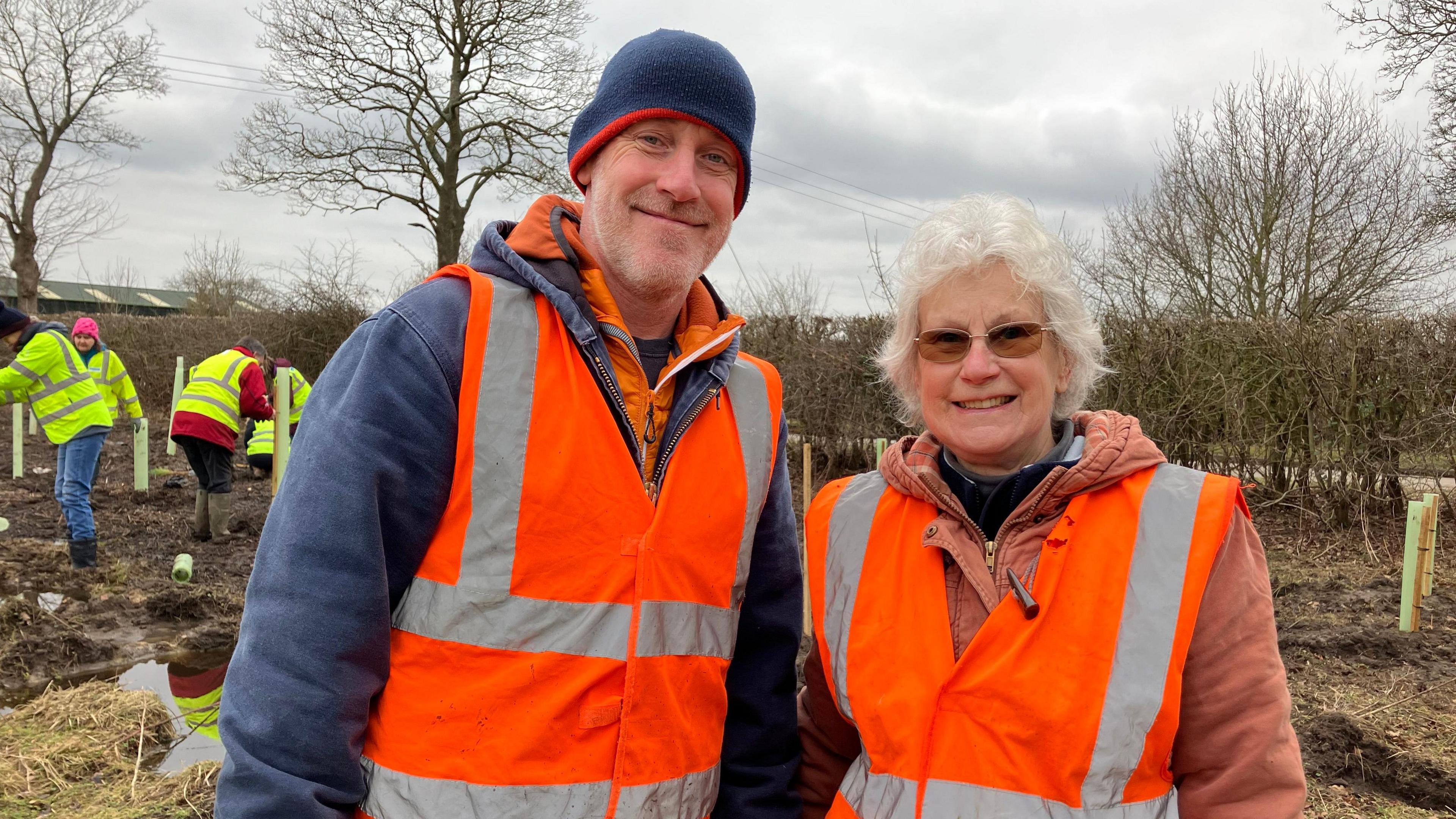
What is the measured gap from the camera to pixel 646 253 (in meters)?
1.82

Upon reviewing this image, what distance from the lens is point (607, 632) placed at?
1584 mm

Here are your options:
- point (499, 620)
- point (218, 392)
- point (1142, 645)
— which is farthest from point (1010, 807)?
point (218, 392)

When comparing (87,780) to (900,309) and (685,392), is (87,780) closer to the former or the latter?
(685,392)

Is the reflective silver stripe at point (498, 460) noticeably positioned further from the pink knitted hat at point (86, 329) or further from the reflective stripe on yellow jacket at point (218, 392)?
the pink knitted hat at point (86, 329)

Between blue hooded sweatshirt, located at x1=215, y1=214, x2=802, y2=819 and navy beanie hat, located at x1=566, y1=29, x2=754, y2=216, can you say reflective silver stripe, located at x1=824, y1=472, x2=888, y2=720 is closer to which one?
blue hooded sweatshirt, located at x1=215, y1=214, x2=802, y2=819

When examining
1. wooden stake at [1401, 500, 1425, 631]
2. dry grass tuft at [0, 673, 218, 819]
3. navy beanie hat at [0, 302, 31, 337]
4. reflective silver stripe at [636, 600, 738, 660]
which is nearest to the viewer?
reflective silver stripe at [636, 600, 738, 660]

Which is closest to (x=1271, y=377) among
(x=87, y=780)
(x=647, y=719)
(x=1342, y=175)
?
(x=1342, y=175)

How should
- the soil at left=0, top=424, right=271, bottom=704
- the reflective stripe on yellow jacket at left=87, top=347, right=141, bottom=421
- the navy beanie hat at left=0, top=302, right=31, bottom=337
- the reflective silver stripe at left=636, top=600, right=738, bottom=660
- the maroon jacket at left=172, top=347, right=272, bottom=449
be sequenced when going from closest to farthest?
1. the reflective silver stripe at left=636, top=600, right=738, bottom=660
2. the soil at left=0, top=424, right=271, bottom=704
3. the navy beanie hat at left=0, top=302, right=31, bottom=337
4. the maroon jacket at left=172, top=347, right=272, bottom=449
5. the reflective stripe on yellow jacket at left=87, top=347, right=141, bottom=421

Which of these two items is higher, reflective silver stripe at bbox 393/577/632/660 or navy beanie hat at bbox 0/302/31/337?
navy beanie hat at bbox 0/302/31/337

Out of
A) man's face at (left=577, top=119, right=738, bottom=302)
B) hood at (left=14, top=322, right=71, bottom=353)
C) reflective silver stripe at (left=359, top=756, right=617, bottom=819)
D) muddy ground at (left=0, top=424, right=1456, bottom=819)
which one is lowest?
muddy ground at (left=0, top=424, right=1456, bottom=819)

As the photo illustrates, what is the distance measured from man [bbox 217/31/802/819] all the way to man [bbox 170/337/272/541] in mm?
8224

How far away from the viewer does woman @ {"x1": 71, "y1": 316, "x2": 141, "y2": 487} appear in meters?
8.85

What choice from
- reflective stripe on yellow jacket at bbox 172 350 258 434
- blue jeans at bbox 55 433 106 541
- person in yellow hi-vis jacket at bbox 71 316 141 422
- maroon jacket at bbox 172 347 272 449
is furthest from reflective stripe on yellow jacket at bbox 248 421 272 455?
blue jeans at bbox 55 433 106 541

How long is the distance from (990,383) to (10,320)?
8583 mm
